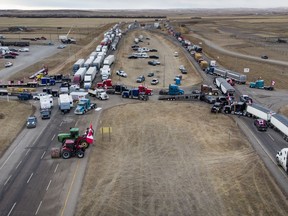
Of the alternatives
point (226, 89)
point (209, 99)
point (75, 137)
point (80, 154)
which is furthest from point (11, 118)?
point (226, 89)

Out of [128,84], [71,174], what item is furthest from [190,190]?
[128,84]

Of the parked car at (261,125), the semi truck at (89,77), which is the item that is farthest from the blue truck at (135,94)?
the parked car at (261,125)

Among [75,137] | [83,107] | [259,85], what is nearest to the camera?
[75,137]

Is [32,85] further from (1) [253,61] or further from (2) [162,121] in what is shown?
(1) [253,61]

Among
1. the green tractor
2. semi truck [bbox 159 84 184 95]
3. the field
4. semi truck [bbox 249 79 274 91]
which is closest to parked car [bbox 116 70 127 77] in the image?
semi truck [bbox 159 84 184 95]

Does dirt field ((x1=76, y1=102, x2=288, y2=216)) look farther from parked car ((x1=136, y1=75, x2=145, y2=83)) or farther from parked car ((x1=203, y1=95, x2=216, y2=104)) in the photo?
parked car ((x1=136, y1=75, x2=145, y2=83))

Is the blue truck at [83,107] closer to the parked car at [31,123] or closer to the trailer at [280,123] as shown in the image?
the parked car at [31,123]

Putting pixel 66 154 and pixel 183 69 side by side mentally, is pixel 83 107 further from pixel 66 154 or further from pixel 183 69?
pixel 183 69
